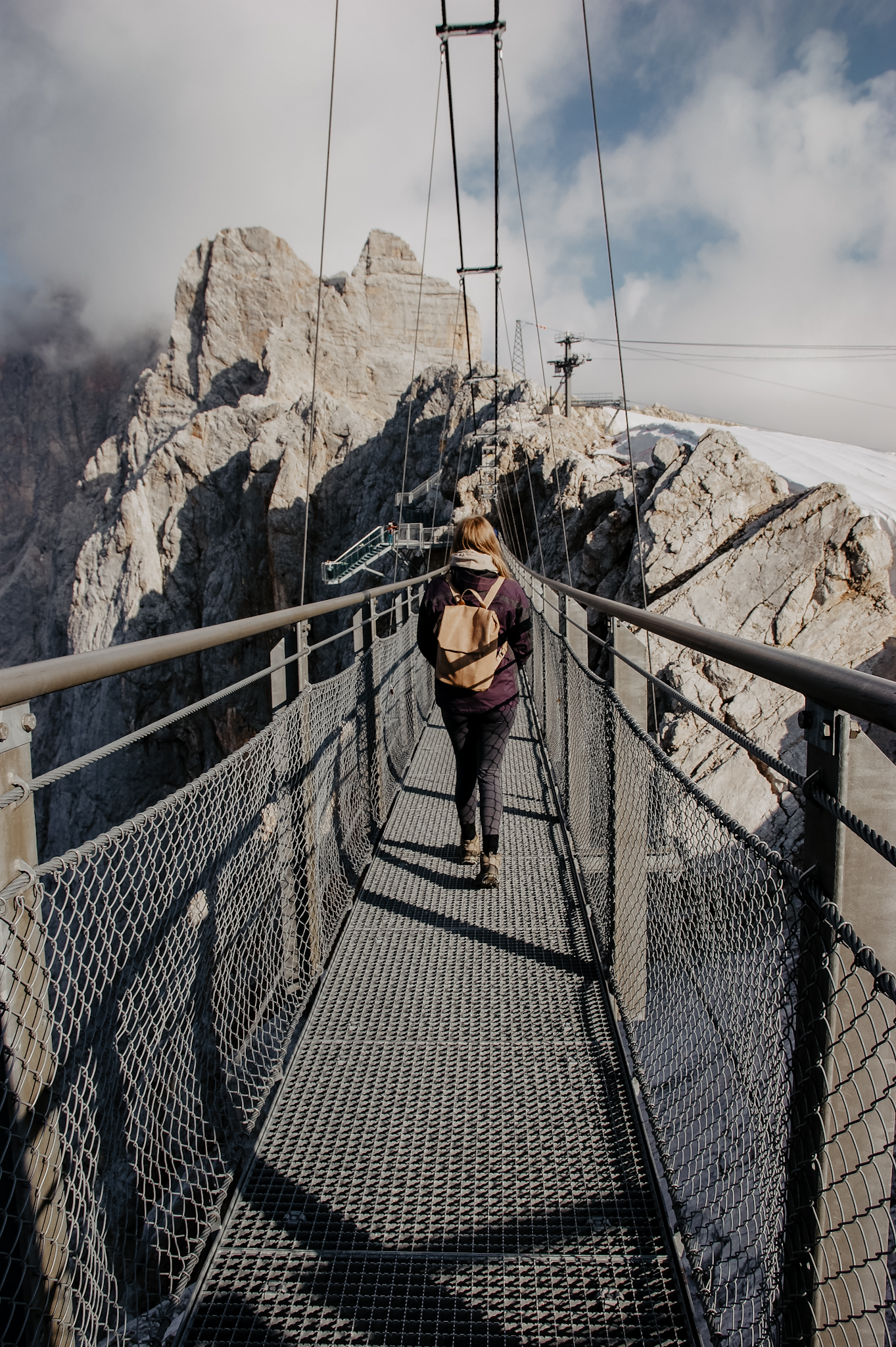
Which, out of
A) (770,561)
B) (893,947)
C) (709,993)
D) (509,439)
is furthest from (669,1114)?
(509,439)

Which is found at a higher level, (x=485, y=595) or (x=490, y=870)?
(x=485, y=595)

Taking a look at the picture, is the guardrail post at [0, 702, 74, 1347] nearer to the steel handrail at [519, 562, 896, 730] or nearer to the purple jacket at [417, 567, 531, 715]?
the steel handrail at [519, 562, 896, 730]

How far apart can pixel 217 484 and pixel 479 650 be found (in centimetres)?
3073

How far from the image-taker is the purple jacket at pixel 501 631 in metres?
2.91

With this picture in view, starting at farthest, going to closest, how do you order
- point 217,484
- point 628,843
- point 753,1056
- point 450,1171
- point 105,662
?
1. point 217,484
2. point 628,843
3. point 450,1171
4. point 753,1056
5. point 105,662

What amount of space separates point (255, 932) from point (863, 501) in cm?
1641

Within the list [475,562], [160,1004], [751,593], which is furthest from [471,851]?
[751,593]

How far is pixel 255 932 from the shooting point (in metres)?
2.20

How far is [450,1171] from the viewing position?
1.76m

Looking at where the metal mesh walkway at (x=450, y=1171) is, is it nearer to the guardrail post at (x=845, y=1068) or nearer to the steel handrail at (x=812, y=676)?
the guardrail post at (x=845, y=1068)

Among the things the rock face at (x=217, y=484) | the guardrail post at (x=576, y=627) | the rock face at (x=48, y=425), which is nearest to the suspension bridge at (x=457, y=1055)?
the guardrail post at (x=576, y=627)

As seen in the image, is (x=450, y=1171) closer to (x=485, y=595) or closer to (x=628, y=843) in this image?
(x=628, y=843)

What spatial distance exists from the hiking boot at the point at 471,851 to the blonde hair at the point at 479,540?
132cm

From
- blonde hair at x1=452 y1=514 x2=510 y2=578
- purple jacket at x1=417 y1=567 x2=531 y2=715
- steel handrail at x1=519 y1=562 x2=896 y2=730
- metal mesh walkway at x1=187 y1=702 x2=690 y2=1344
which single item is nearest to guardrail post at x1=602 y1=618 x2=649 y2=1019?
metal mesh walkway at x1=187 y1=702 x2=690 y2=1344
